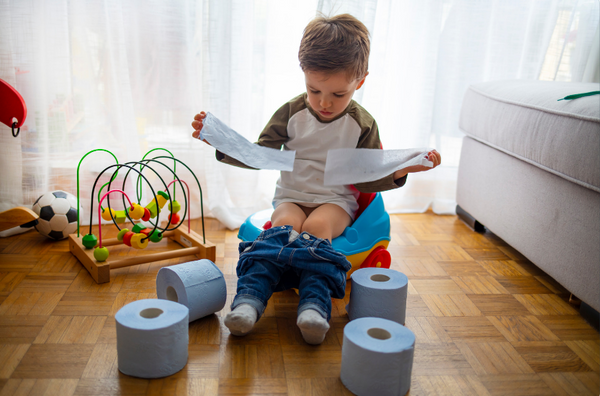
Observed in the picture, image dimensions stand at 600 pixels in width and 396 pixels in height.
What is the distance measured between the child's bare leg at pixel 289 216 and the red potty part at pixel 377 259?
0.69 ft

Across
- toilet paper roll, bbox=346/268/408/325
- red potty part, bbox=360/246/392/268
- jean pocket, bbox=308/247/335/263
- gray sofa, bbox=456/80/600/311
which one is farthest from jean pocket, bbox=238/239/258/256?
gray sofa, bbox=456/80/600/311

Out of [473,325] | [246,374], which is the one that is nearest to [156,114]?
[246,374]

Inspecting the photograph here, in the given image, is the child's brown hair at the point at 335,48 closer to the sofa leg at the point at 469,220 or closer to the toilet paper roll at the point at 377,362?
the toilet paper roll at the point at 377,362

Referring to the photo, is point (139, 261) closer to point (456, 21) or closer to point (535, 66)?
point (456, 21)

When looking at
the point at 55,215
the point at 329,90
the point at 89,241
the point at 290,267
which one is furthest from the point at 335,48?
the point at 55,215

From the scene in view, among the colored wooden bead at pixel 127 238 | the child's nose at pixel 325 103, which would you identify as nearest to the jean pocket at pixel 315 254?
the child's nose at pixel 325 103

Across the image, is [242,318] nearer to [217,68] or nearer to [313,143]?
[313,143]

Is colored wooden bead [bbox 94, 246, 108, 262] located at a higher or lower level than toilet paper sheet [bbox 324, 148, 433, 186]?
lower

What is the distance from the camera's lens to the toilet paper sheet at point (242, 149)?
1168 mm

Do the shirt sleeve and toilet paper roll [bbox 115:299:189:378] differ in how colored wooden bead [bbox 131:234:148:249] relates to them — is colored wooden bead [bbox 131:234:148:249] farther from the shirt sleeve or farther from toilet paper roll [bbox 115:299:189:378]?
the shirt sleeve

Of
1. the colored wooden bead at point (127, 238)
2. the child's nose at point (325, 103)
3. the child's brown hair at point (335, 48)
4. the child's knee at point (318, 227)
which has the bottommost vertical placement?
the colored wooden bead at point (127, 238)

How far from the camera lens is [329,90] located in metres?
1.12

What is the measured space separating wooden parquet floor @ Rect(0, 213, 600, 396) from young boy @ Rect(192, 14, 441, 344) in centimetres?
8

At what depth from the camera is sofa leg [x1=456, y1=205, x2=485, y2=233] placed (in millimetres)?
1746
